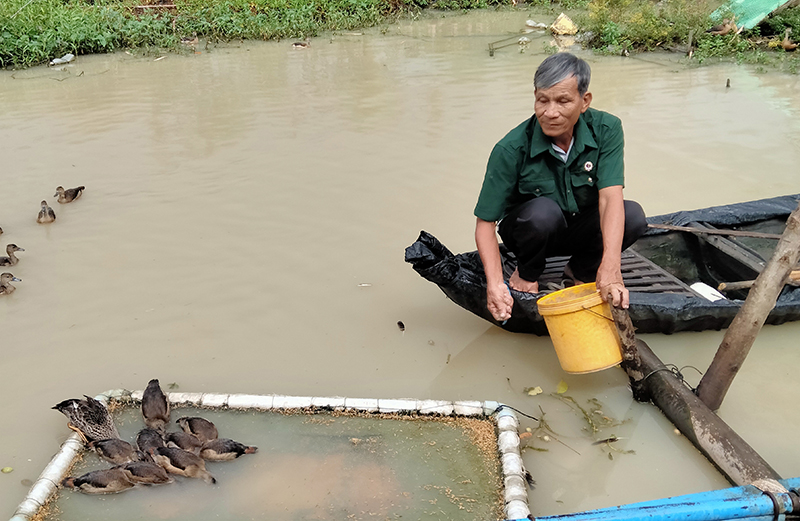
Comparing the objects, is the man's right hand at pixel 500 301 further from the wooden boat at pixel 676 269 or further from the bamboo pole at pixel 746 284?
the bamboo pole at pixel 746 284

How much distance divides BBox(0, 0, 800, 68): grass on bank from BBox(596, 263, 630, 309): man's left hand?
8.72 metres

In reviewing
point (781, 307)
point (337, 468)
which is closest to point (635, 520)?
point (337, 468)

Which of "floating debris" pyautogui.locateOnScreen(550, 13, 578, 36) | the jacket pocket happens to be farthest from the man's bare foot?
"floating debris" pyautogui.locateOnScreen(550, 13, 578, 36)

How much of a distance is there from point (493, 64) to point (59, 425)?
30.5ft

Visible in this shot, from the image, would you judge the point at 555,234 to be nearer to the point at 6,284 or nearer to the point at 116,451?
the point at 116,451

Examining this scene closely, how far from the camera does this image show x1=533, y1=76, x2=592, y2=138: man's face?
2910mm

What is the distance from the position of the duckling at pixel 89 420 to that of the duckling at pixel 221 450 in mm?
487

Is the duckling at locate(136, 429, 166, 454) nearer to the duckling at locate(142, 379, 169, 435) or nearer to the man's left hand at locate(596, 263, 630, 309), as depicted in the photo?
the duckling at locate(142, 379, 169, 435)

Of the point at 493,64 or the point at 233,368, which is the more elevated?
the point at 493,64

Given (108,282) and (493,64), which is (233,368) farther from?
(493,64)

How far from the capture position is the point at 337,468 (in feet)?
9.20

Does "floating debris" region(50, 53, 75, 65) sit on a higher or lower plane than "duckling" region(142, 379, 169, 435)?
higher

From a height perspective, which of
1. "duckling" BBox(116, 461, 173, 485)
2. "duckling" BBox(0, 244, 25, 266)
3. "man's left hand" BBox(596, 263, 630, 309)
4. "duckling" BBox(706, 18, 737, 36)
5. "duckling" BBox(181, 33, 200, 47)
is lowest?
"duckling" BBox(116, 461, 173, 485)

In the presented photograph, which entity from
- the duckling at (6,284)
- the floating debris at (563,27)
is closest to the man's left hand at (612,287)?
the duckling at (6,284)
